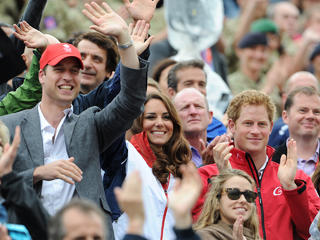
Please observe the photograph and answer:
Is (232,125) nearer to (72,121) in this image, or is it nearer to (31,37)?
(72,121)

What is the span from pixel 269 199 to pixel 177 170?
80cm

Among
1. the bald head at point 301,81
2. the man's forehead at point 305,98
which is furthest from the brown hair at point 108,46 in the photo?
the bald head at point 301,81

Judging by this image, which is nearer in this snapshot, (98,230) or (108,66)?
(98,230)

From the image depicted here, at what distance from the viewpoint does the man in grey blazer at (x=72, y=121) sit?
19.8ft

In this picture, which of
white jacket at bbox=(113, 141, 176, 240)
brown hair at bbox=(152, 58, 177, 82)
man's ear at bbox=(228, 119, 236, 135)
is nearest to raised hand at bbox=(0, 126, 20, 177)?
white jacket at bbox=(113, 141, 176, 240)

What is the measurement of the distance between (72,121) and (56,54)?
1.64 feet

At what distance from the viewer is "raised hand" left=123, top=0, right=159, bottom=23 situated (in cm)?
661

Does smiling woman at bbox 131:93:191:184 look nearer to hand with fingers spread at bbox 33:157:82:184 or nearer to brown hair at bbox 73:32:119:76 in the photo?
brown hair at bbox 73:32:119:76

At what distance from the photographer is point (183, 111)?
8141 millimetres

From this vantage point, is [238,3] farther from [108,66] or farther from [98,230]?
[98,230]

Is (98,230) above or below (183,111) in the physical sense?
below

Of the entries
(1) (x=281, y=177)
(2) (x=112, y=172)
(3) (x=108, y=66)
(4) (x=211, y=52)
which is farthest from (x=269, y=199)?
(4) (x=211, y=52)

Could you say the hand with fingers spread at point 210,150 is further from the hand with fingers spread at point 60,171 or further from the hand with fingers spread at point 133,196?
the hand with fingers spread at point 133,196

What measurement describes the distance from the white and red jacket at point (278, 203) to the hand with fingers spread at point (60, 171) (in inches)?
63.4
